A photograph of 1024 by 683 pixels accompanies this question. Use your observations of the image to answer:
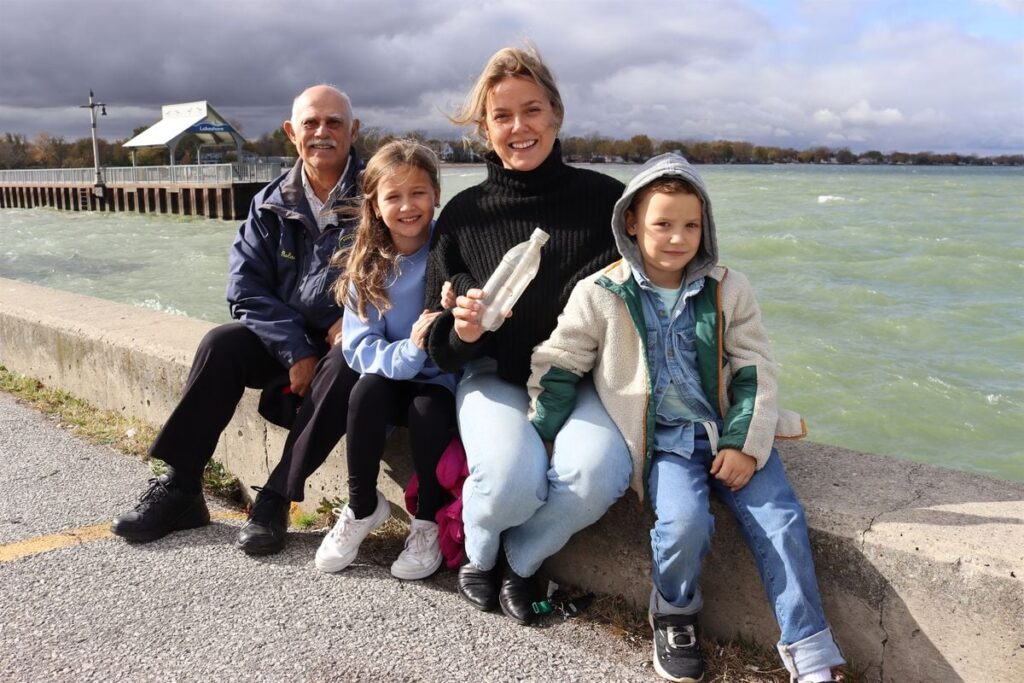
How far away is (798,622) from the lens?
218 centimetres

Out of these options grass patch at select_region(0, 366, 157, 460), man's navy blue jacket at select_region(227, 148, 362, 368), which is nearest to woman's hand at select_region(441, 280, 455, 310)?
man's navy blue jacket at select_region(227, 148, 362, 368)

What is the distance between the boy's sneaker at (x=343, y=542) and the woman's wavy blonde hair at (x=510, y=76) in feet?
4.53

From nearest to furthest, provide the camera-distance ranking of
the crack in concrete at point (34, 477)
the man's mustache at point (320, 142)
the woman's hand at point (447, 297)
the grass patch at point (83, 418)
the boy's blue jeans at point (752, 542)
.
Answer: the boy's blue jeans at point (752, 542)
the woman's hand at point (447, 297)
the man's mustache at point (320, 142)
the crack in concrete at point (34, 477)
the grass patch at point (83, 418)

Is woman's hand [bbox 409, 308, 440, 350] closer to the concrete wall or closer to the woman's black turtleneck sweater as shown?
the woman's black turtleneck sweater

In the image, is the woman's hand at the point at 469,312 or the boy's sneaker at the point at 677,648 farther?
the woman's hand at the point at 469,312

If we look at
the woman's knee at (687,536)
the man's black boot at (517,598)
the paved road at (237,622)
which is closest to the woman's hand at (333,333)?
the paved road at (237,622)

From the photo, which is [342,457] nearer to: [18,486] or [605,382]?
[605,382]

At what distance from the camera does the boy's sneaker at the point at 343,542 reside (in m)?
2.91

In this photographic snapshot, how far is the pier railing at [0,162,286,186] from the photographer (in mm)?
39531

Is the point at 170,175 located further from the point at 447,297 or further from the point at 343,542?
the point at 447,297

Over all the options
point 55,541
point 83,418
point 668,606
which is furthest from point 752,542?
point 83,418

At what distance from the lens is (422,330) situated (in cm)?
283

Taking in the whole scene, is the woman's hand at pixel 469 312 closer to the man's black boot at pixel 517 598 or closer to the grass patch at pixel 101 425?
the man's black boot at pixel 517 598

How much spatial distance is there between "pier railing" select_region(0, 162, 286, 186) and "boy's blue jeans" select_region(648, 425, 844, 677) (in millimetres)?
38186
